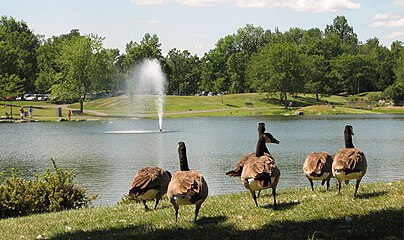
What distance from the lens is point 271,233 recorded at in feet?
29.2

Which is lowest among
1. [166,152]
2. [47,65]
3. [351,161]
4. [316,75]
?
[166,152]

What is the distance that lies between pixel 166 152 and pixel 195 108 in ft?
221

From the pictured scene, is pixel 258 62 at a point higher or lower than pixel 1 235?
higher

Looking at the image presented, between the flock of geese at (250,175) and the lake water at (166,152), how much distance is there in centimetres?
585

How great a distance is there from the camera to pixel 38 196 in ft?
51.4

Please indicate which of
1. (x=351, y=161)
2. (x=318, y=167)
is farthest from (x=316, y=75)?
(x=351, y=161)

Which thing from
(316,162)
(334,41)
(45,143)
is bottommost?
(45,143)

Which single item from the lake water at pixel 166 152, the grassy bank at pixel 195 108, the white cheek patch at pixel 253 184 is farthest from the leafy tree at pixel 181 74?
the white cheek patch at pixel 253 184

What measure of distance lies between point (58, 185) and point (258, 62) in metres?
115

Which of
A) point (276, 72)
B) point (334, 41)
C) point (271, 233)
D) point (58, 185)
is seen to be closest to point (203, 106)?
point (276, 72)

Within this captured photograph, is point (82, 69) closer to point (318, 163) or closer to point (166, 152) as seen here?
point (166, 152)

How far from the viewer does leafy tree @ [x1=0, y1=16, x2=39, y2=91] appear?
365 feet

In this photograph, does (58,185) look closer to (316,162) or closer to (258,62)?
(316,162)

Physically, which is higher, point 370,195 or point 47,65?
point 47,65
